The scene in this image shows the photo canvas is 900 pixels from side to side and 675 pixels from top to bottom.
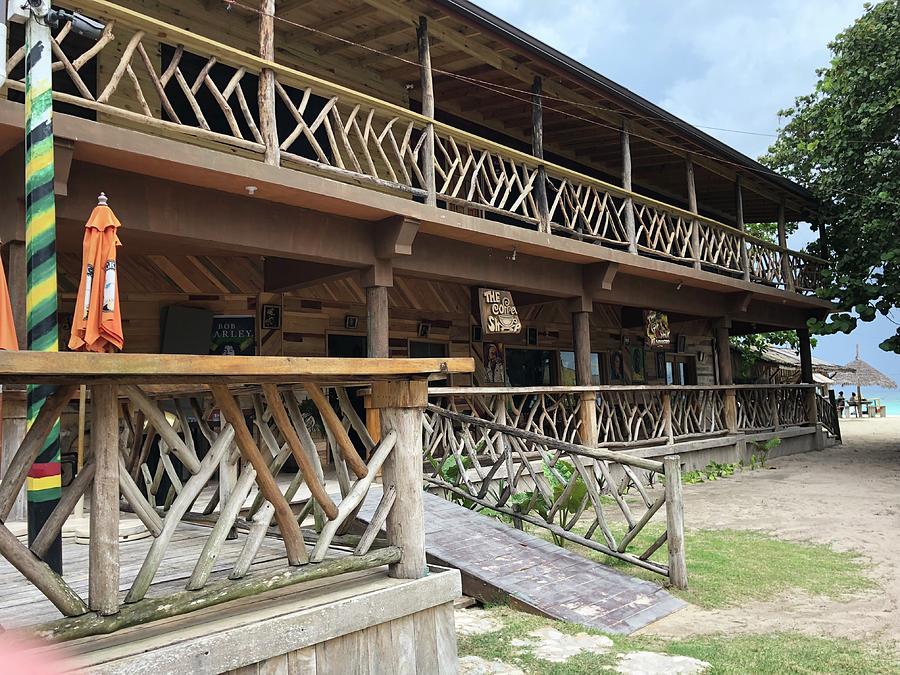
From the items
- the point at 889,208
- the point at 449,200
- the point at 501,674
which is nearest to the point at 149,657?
the point at 501,674

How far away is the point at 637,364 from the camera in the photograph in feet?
62.2

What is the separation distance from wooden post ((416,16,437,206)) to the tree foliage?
11.7 metres

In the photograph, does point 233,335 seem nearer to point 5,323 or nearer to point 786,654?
point 5,323

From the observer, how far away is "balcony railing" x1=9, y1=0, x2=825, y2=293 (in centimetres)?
633

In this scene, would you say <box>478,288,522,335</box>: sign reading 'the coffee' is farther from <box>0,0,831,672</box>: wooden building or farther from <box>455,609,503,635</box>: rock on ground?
<box>455,609,503,635</box>: rock on ground

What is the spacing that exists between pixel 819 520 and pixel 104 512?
965cm

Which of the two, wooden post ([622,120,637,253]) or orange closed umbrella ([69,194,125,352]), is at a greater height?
wooden post ([622,120,637,253])

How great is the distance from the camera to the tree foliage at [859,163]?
16.2m

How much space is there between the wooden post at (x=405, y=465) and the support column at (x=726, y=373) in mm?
13651

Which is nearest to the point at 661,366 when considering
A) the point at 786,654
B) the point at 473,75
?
the point at 473,75

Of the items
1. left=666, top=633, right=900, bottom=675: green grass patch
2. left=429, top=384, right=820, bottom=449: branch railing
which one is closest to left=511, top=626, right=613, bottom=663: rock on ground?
left=666, top=633, right=900, bottom=675: green grass patch

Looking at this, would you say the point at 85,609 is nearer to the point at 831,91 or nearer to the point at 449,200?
the point at 449,200

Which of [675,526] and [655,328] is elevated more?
[655,328]

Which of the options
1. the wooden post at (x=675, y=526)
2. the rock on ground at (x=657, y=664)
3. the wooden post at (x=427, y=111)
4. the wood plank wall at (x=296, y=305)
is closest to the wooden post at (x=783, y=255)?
the wood plank wall at (x=296, y=305)
